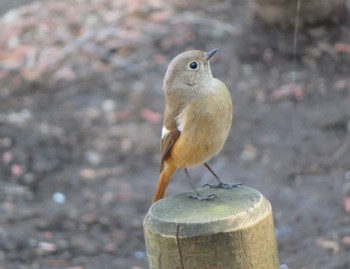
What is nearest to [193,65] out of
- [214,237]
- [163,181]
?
[163,181]

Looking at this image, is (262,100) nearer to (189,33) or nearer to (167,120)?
(189,33)

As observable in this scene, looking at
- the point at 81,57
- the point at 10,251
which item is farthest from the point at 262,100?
the point at 10,251

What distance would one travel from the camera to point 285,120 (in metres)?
6.86

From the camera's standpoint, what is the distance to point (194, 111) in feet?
12.0

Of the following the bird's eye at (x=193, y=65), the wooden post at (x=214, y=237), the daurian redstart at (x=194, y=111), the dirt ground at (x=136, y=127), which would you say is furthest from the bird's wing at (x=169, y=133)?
the dirt ground at (x=136, y=127)

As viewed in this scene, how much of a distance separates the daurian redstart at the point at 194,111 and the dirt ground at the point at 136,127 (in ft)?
5.45

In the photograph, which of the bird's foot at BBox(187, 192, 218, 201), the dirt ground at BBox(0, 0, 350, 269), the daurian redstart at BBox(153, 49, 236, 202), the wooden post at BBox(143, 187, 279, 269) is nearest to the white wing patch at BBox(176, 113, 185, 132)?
the daurian redstart at BBox(153, 49, 236, 202)

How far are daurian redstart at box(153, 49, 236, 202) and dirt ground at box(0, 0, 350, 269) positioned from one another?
1.66 meters

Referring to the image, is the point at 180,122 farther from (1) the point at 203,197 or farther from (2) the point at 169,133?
(1) the point at 203,197

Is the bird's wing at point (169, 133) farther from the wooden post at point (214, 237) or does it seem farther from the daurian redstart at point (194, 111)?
the wooden post at point (214, 237)

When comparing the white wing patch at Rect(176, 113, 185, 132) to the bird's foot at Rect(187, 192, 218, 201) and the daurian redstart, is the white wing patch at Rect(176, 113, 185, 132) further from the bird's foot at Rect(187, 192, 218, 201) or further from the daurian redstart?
the bird's foot at Rect(187, 192, 218, 201)

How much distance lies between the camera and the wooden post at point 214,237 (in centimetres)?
234

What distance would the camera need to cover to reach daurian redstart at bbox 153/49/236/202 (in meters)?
3.60

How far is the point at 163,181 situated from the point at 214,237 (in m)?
1.37
